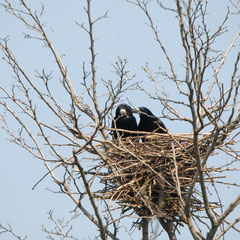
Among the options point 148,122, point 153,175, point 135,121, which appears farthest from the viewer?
point 135,121

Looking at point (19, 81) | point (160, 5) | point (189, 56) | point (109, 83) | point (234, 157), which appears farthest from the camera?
point (234, 157)

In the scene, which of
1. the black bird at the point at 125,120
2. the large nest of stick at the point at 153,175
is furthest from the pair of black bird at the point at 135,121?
the large nest of stick at the point at 153,175

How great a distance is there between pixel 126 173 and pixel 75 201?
3.43 ft

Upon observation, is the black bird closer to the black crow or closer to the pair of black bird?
the pair of black bird

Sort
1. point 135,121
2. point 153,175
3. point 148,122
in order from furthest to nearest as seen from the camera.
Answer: point 135,121 → point 148,122 → point 153,175

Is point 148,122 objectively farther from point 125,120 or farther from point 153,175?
A: point 153,175

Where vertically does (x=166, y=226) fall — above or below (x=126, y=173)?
below

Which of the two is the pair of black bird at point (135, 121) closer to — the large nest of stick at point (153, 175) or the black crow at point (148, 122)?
the black crow at point (148, 122)

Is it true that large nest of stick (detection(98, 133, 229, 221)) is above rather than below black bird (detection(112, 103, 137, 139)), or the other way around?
below

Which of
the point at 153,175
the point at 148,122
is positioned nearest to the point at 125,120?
the point at 148,122

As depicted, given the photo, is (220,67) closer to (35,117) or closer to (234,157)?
(234,157)

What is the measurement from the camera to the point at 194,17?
402 cm

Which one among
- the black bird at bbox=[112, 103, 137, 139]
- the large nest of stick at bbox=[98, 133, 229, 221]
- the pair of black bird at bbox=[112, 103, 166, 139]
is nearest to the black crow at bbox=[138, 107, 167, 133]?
the pair of black bird at bbox=[112, 103, 166, 139]

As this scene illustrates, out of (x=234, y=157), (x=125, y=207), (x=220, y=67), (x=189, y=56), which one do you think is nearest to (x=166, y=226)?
(x=125, y=207)
